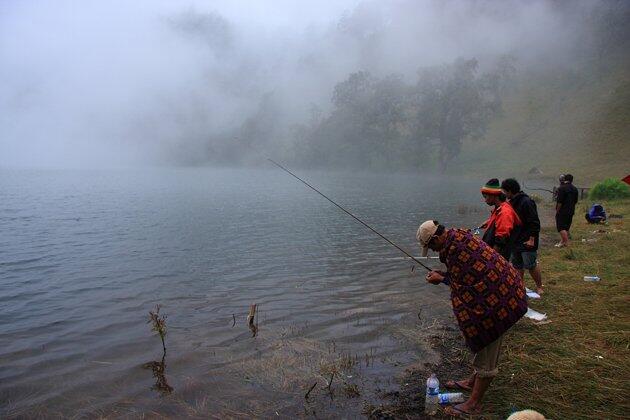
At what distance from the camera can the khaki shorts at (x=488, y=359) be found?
16.3ft

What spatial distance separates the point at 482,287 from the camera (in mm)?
4730

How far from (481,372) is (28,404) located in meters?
6.04

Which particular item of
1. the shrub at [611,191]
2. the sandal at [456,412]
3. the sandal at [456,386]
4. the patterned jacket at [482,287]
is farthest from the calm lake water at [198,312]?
the shrub at [611,191]

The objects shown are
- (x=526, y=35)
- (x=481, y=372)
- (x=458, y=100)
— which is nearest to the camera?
(x=481, y=372)

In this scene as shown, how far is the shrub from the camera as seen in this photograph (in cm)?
2475

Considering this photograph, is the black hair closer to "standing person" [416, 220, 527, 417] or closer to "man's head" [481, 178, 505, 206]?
"man's head" [481, 178, 505, 206]

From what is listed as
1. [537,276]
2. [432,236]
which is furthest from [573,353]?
[432,236]

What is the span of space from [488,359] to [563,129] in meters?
75.1

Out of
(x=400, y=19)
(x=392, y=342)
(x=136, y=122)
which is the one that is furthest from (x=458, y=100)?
(x=136, y=122)

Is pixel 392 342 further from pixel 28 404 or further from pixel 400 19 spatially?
pixel 400 19

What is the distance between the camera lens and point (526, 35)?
12306cm

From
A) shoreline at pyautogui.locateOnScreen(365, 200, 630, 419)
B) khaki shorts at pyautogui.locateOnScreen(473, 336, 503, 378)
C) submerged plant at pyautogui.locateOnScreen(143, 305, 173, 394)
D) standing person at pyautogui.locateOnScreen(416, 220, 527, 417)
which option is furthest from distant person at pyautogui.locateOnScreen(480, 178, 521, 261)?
submerged plant at pyautogui.locateOnScreen(143, 305, 173, 394)

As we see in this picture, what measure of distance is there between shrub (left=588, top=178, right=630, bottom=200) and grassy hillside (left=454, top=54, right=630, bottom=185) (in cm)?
1819

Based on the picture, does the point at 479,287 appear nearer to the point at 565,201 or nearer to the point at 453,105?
the point at 565,201
